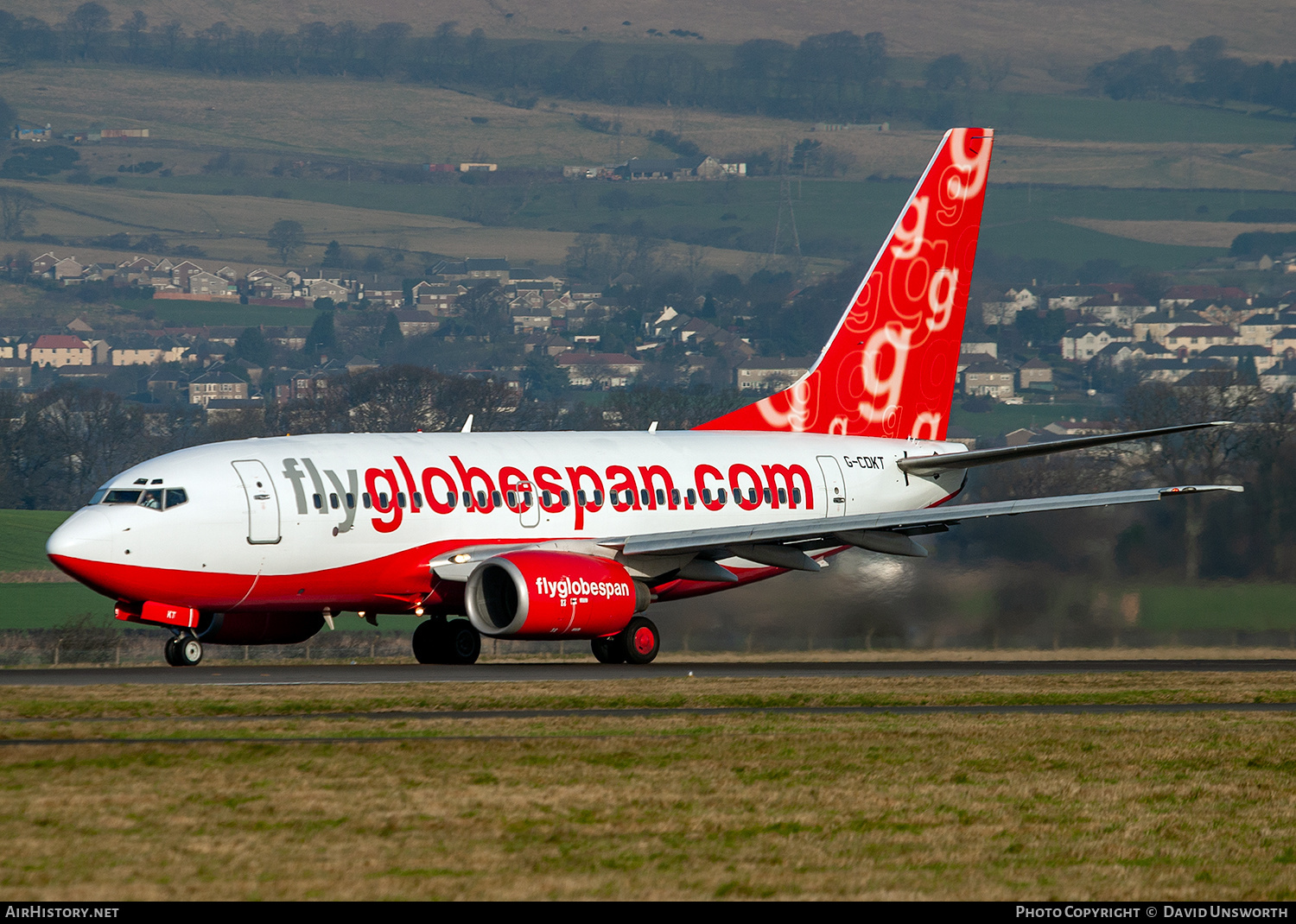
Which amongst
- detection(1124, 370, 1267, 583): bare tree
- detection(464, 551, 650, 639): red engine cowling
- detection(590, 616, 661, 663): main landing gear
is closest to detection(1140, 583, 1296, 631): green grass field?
detection(1124, 370, 1267, 583): bare tree

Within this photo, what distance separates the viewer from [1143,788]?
19109mm

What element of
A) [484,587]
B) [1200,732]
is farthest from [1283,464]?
[1200,732]

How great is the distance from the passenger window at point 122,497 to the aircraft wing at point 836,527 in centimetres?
853

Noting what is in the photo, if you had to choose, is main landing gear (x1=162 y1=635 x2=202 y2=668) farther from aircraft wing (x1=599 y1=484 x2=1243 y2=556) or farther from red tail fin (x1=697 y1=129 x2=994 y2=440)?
red tail fin (x1=697 y1=129 x2=994 y2=440)

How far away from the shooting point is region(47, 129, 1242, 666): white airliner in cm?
3375

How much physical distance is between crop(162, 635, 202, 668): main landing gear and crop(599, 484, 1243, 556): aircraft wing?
754 centimetres

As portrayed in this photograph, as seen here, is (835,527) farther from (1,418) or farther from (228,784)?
(1,418)

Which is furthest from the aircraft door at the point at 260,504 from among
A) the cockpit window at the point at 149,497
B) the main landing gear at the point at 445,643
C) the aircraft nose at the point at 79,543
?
the main landing gear at the point at 445,643

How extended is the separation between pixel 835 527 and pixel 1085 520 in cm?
1131

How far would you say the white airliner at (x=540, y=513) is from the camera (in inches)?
1329

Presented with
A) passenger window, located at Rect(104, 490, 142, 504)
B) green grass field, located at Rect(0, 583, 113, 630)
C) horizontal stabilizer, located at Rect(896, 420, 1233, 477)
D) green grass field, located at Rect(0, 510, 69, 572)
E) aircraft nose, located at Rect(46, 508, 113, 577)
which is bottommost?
green grass field, located at Rect(0, 510, 69, 572)

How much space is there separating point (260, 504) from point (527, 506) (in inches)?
208

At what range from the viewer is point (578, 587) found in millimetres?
34656

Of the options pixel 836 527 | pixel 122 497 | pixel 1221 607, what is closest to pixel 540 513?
pixel 836 527
